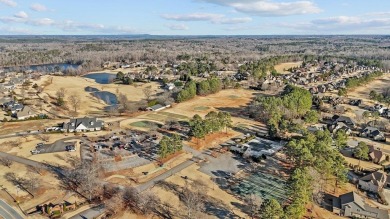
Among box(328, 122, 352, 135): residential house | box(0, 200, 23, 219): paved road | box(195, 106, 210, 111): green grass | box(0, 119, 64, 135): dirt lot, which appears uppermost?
box(328, 122, 352, 135): residential house

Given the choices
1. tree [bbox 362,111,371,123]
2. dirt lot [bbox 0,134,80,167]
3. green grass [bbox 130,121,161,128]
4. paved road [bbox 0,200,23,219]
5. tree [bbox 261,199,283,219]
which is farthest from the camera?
tree [bbox 362,111,371,123]

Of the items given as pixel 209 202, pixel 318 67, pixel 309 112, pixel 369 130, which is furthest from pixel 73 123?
pixel 318 67

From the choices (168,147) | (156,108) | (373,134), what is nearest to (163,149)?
(168,147)

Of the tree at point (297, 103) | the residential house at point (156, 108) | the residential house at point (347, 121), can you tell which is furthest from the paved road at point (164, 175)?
the residential house at point (347, 121)

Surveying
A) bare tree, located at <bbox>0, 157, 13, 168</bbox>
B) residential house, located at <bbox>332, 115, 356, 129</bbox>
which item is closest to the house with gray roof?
bare tree, located at <bbox>0, 157, 13, 168</bbox>

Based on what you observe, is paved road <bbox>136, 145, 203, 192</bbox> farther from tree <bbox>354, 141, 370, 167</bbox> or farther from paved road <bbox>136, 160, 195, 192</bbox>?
tree <bbox>354, 141, 370, 167</bbox>

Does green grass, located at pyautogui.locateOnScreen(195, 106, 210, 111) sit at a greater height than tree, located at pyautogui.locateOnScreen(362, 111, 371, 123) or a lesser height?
lesser

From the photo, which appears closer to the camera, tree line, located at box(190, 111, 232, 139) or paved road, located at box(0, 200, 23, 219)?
paved road, located at box(0, 200, 23, 219)
